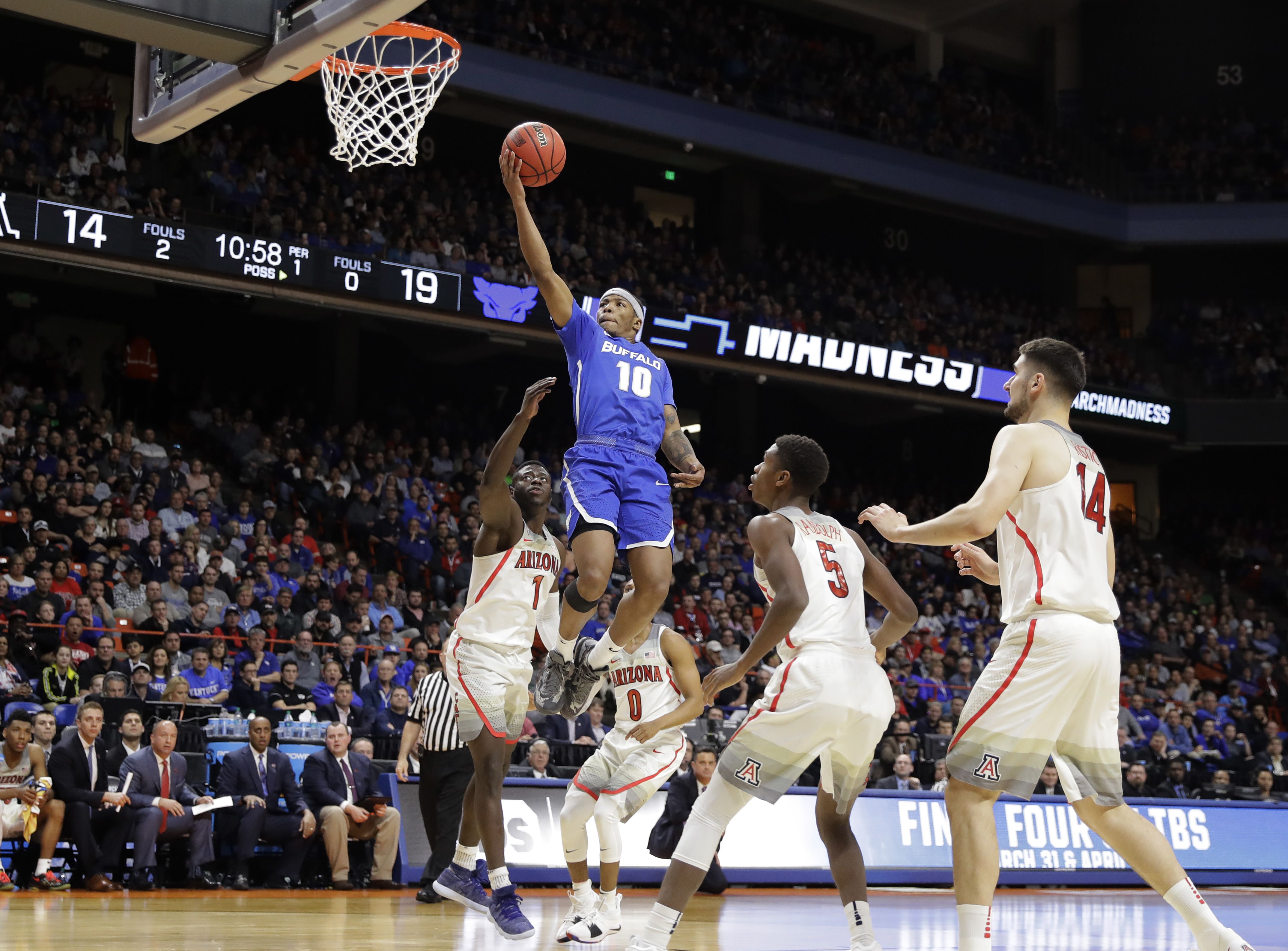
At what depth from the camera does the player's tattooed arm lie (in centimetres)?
709

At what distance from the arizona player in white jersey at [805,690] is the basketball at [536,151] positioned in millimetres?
2115

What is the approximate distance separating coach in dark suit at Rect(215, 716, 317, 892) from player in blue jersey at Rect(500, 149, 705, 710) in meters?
4.56

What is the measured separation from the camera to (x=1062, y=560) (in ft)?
16.3

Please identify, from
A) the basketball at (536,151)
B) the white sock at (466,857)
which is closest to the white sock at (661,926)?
the white sock at (466,857)

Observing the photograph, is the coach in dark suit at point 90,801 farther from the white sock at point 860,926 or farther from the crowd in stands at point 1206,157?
the crowd in stands at point 1206,157

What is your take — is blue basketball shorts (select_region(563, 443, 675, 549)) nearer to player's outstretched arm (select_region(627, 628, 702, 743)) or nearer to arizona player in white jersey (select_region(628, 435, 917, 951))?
player's outstretched arm (select_region(627, 628, 702, 743))

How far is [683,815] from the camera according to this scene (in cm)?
1201

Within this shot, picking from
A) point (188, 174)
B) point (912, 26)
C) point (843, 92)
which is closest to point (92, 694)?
point (188, 174)

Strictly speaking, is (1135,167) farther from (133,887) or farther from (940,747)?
(133,887)

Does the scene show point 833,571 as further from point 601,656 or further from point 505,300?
point 505,300

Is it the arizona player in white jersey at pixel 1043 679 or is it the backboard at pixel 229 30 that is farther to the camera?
the backboard at pixel 229 30

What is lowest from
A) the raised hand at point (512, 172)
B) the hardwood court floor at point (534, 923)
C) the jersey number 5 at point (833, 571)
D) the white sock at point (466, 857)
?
the hardwood court floor at point (534, 923)

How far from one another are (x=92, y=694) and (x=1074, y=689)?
30.0 ft

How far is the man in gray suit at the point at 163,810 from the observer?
409 inches
